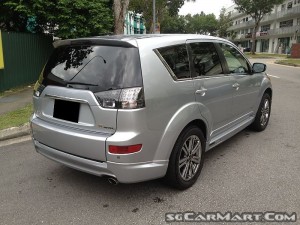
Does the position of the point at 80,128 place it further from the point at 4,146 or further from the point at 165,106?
the point at 4,146

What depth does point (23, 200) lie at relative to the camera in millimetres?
3523

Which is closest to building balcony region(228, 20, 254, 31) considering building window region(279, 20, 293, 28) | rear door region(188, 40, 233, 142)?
building window region(279, 20, 293, 28)

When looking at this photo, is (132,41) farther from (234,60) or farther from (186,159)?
(234,60)

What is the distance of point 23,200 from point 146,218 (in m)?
1.39

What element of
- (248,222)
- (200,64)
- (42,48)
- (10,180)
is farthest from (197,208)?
(42,48)

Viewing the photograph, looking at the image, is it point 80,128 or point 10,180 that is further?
point 10,180

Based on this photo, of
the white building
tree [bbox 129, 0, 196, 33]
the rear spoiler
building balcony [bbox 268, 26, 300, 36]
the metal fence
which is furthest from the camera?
the white building

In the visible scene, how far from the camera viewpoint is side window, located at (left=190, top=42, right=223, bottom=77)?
12.7 feet

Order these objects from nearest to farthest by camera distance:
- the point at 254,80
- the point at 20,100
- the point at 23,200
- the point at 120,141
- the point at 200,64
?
the point at 120,141
the point at 23,200
the point at 200,64
the point at 254,80
the point at 20,100

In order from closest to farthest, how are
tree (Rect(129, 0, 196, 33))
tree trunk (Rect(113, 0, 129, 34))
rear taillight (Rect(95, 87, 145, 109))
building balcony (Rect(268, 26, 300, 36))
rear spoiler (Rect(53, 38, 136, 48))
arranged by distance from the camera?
rear taillight (Rect(95, 87, 145, 109)) → rear spoiler (Rect(53, 38, 136, 48)) → tree trunk (Rect(113, 0, 129, 34)) → tree (Rect(129, 0, 196, 33)) → building balcony (Rect(268, 26, 300, 36))

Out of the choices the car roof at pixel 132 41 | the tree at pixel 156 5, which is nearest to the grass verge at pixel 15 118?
the car roof at pixel 132 41

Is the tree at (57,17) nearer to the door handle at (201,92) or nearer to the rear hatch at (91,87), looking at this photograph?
the rear hatch at (91,87)

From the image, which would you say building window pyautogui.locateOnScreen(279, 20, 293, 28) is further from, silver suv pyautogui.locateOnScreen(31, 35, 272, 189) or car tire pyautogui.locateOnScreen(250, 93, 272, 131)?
silver suv pyautogui.locateOnScreen(31, 35, 272, 189)

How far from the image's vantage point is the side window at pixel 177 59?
3430 mm
